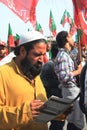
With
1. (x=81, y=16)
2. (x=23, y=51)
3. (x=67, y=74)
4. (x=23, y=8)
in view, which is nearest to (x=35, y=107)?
(x=23, y=51)

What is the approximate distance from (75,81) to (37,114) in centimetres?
270

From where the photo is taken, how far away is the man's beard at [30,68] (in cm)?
309

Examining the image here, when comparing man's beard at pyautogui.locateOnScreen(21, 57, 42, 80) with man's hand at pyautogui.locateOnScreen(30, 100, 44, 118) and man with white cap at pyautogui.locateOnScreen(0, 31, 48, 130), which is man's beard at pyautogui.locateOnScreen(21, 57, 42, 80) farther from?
man's hand at pyautogui.locateOnScreen(30, 100, 44, 118)

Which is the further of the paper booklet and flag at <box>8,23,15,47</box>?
flag at <box>8,23,15,47</box>

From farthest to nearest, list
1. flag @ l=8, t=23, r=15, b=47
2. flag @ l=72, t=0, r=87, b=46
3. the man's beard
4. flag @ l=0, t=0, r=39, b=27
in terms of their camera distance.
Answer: flag @ l=72, t=0, r=87, b=46
flag @ l=8, t=23, r=15, b=47
flag @ l=0, t=0, r=39, b=27
the man's beard

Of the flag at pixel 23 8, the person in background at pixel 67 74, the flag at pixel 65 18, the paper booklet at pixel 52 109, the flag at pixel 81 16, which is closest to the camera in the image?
the paper booklet at pixel 52 109

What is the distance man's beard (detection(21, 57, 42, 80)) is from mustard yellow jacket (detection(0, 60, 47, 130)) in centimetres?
4

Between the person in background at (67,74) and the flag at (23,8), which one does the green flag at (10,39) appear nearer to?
the flag at (23,8)

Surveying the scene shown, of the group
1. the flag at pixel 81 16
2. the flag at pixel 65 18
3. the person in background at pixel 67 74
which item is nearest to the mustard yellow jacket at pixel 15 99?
the person in background at pixel 67 74

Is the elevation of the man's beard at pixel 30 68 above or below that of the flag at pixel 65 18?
below

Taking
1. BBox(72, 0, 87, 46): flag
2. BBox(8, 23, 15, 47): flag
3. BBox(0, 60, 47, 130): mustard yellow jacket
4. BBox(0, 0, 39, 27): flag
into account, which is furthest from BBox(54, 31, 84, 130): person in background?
BBox(72, 0, 87, 46): flag

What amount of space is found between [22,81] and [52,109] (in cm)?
36

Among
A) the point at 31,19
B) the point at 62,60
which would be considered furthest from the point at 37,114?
the point at 31,19

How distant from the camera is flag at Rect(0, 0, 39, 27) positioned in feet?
27.9
